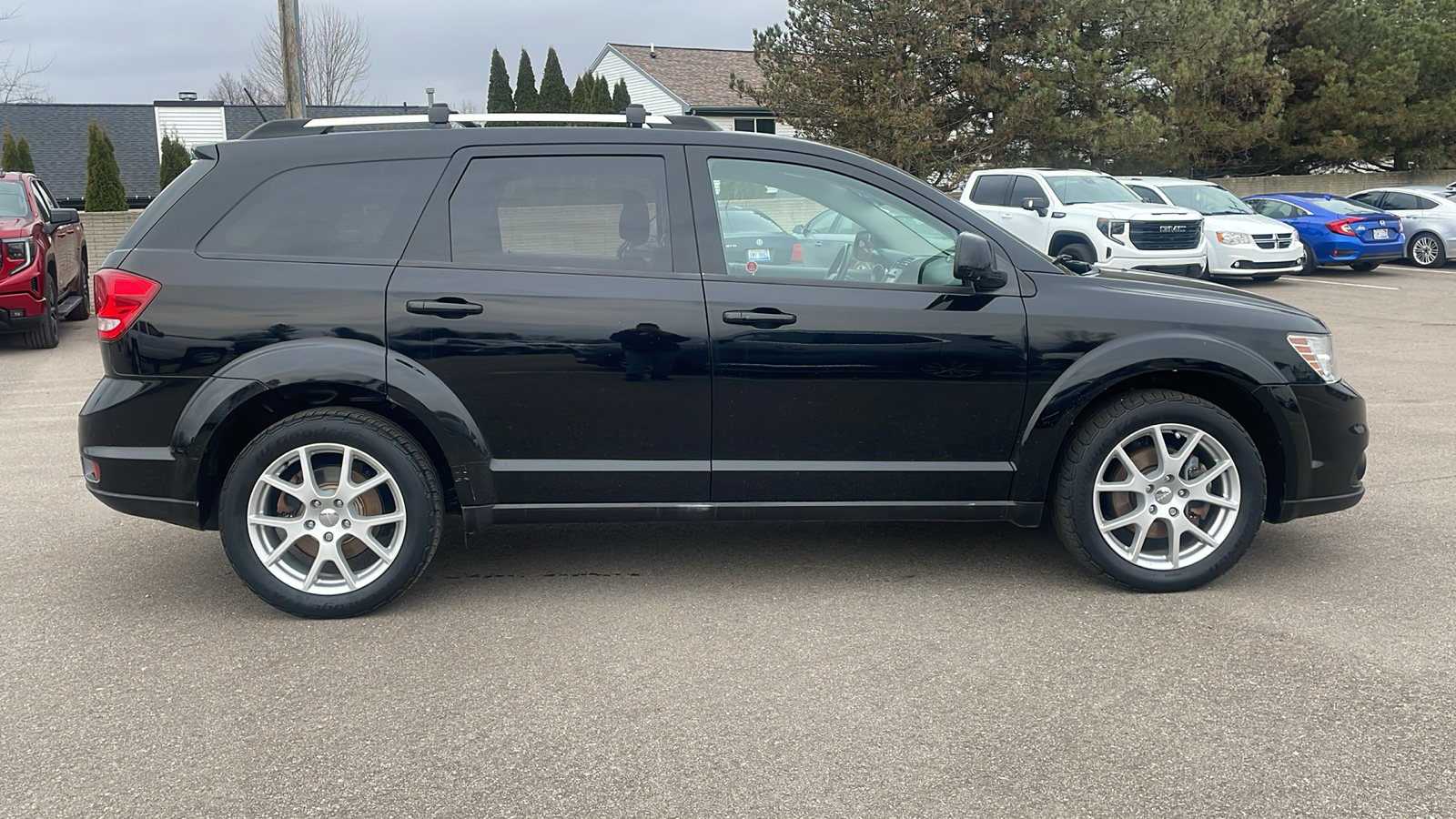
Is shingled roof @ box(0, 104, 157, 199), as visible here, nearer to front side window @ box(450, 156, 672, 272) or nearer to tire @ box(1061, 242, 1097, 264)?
tire @ box(1061, 242, 1097, 264)

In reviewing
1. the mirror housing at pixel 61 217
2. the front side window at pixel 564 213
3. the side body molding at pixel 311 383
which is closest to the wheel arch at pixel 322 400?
the side body molding at pixel 311 383

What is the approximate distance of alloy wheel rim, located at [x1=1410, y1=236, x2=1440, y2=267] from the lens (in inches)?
873

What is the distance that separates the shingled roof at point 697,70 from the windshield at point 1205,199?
69.0ft

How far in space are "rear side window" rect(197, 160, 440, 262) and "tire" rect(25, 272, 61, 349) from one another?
29.7ft

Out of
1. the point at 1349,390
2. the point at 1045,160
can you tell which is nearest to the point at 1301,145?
the point at 1045,160

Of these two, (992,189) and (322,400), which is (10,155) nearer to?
(992,189)

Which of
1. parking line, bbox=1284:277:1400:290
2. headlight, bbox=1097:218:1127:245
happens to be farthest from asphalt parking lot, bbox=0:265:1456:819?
parking line, bbox=1284:277:1400:290

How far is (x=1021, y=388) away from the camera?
15.0ft

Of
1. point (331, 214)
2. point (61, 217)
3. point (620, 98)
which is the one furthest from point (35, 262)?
point (620, 98)

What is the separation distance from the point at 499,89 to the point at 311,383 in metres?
35.3

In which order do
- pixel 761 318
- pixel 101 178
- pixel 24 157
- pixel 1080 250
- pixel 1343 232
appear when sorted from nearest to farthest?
pixel 761 318
pixel 1080 250
pixel 1343 232
pixel 101 178
pixel 24 157

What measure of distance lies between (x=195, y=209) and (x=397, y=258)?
78 centimetres

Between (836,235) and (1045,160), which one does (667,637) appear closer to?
(836,235)

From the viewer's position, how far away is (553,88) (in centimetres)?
3709
